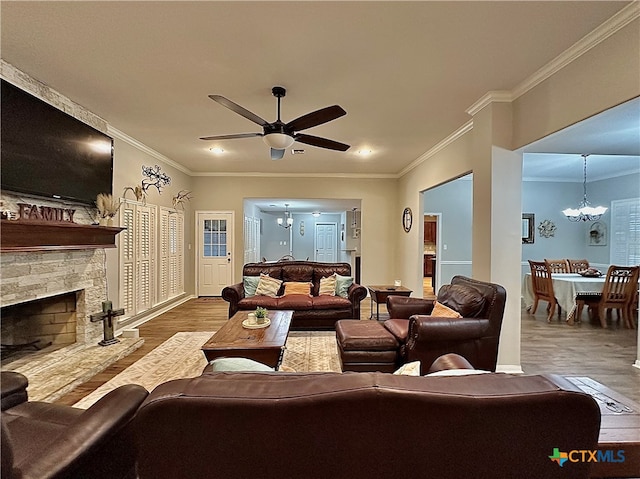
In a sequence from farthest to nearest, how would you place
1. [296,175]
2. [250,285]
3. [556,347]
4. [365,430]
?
[296,175] < [250,285] < [556,347] < [365,430]

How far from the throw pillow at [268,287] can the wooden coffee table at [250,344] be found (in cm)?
176

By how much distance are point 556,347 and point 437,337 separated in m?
2.44

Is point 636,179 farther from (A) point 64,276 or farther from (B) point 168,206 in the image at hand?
(A) point 64,276

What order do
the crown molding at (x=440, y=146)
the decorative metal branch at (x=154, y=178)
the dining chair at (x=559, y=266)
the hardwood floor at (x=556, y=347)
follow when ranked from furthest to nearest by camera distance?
the dining chair at (x=559, y=266)
the decorative metal branch at (x=154, y=178)
the crown molding at (x=440, y=146)
the hardwood floor at (x=556, y=347)

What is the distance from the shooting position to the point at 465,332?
2930 millimetres

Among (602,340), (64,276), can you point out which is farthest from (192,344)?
(602,340)

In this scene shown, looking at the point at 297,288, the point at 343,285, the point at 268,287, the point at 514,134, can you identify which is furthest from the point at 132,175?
the point at 514,134

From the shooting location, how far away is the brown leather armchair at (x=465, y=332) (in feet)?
9.48

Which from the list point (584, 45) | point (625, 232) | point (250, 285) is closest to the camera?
point (584, 45)

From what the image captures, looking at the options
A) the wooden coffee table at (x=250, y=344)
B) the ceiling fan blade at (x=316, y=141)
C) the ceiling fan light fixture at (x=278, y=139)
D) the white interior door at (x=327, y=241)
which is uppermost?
the ceiling fan blade at (x=316, y=141)

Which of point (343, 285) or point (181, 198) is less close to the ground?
point (181, 198)

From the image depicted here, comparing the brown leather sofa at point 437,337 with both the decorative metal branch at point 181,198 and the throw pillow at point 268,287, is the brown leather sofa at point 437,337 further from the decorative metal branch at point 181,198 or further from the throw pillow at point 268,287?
the decorative metal branch at point 181,198

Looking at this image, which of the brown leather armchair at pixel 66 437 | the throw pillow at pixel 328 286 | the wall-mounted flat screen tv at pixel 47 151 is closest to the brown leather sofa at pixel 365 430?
the brown leather armchair at pixel 66 437

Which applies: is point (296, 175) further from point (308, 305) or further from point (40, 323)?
point (40, 323)
